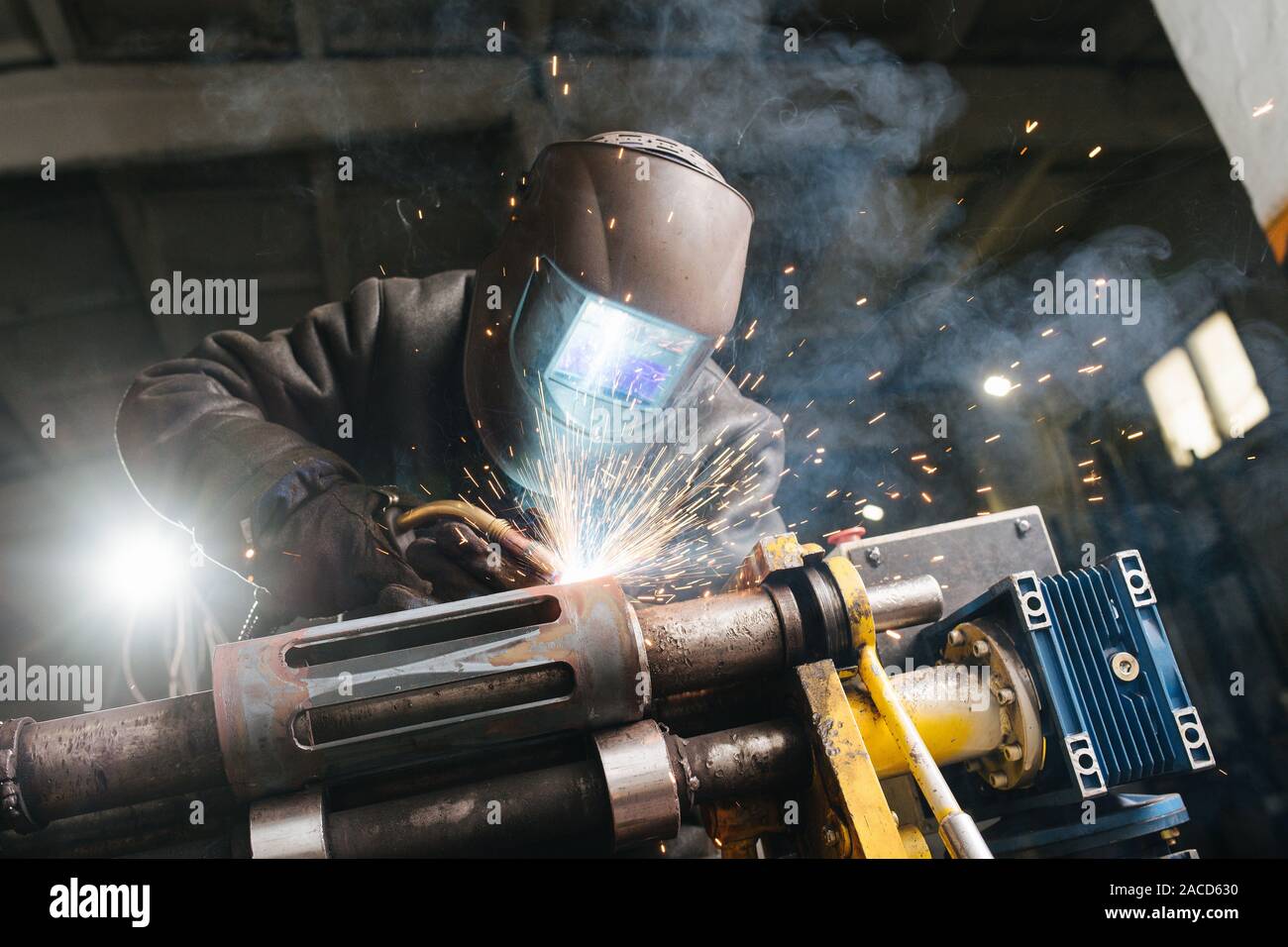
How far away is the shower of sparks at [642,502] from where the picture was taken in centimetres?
215

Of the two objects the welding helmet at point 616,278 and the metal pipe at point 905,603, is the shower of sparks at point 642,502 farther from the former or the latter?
the metal pipe at point 905,603

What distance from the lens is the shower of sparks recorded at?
2.15 meters

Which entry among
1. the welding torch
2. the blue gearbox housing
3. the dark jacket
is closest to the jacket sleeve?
the dark jacket

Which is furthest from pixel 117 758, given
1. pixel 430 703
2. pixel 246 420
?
pixel 246 420

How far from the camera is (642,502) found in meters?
2.34

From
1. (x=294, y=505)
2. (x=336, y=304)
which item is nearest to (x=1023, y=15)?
(x=336, y=304)

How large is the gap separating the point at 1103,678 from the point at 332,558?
1.39 meters

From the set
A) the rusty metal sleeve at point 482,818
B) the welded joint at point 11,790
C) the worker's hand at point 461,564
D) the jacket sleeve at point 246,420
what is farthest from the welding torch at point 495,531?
the welded joint at point 11,790

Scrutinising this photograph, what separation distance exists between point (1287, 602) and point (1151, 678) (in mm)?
2189

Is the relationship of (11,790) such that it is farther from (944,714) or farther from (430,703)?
(944,714)

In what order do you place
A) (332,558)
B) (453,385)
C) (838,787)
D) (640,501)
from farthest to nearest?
(453,385), (640,501), (332,558), (838,787)

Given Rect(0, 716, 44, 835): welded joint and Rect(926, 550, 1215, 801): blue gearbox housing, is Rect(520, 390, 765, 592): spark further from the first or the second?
Rect(0, 716, 44, 835): welded joint

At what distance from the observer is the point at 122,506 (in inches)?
144

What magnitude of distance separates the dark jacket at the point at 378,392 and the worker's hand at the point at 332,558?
0.53 meters
